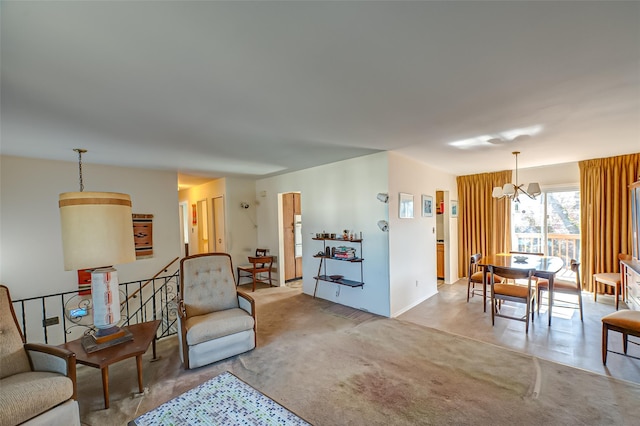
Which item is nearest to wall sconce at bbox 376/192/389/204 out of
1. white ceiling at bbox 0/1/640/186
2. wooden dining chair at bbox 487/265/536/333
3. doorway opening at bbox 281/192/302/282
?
white ceiling at bbox 0/1/640/186

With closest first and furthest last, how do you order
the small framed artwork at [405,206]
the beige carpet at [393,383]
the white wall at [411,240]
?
1. the beige carpet at [393,383]
2. the white wall at [411,240]
3. the small framed artwork at [405,206]

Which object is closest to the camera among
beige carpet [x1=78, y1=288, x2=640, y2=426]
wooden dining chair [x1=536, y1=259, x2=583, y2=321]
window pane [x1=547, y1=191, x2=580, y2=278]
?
beige carpet [x1=78, y1=288, x2=640, y2=426]

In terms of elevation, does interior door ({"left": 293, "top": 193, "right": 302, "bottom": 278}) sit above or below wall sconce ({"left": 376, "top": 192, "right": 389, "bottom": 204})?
below

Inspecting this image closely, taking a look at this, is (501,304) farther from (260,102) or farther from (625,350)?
(260,102)

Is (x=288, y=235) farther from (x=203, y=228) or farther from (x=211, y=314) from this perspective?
(x=211, y=314)

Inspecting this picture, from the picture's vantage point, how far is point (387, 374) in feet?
8.46

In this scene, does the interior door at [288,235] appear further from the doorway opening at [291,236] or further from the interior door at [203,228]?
the interior door at [203,228]

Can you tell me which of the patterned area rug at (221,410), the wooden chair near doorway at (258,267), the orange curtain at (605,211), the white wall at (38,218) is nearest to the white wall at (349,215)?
the wooden chair near doorway at (258,267)

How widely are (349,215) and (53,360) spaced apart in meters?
3.68

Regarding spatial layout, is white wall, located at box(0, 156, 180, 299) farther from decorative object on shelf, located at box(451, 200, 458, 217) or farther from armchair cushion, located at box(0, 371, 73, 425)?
decorative object on shelf, located at box(451, 200, 458, 217)

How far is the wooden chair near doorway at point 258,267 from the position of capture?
19.2ft

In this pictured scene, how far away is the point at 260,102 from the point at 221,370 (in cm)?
251

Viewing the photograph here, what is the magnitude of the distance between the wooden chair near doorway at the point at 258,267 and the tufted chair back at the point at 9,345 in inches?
152

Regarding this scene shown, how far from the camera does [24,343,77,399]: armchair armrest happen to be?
1876mm
